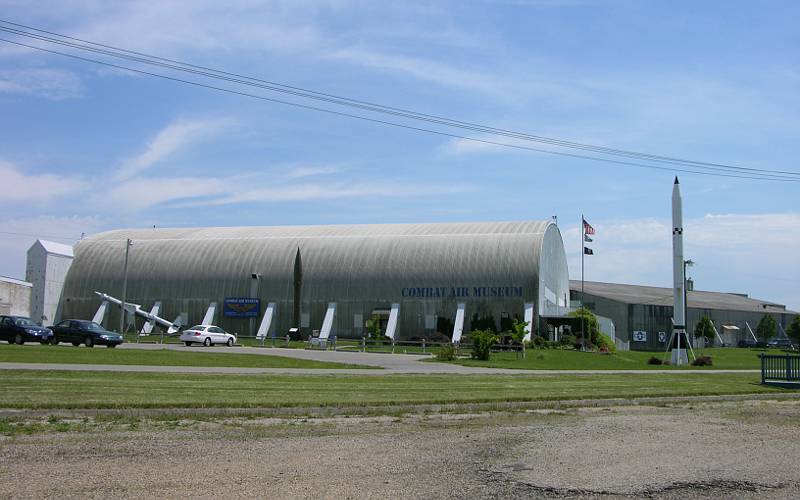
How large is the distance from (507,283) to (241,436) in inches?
2361

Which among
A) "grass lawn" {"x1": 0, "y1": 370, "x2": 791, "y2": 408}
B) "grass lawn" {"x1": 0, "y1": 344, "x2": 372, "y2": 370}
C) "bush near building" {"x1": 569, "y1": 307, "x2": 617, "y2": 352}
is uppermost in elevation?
"bush near building" {"x1": 569, "y1": 307, "x2": 617, "y2": 352}

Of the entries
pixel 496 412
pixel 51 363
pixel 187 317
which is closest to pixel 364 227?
pixel 187 317

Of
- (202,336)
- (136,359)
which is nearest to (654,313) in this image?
(202,336)

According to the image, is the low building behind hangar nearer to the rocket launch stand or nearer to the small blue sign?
the rocket launch stand

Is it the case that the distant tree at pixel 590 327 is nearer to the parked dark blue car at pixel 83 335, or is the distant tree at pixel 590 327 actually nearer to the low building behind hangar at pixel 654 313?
the low building behind hangar at pixel 654 313

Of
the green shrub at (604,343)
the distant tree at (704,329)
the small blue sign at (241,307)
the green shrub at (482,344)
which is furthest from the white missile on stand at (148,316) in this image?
the distant tree at (704,329)

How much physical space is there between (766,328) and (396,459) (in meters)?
107

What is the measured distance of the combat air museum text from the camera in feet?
235

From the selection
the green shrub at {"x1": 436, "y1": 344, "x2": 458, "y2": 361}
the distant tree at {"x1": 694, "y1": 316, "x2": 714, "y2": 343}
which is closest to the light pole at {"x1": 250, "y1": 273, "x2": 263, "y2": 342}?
the green shrub at {"x1": 436, "y1": 344, "x2": 458, "y2": 361}

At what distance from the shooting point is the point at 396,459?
11.3m

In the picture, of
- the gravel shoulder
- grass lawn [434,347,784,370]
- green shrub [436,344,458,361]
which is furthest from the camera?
green shrub [436,344,458,361]

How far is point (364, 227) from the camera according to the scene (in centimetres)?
8412

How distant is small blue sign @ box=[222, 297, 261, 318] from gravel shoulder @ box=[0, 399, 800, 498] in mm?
63095

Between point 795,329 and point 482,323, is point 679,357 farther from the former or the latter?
point 795,329
